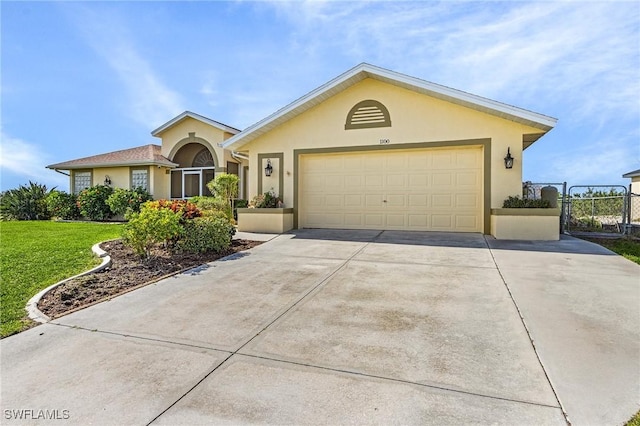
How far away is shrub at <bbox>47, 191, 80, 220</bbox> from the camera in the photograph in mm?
17031

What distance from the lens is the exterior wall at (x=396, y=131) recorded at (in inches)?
381

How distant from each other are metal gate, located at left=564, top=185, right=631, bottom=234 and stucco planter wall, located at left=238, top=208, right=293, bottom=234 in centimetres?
920

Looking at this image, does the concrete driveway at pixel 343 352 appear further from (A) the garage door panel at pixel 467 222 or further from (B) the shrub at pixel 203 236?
(A) the garage door panel at pixel 467 222

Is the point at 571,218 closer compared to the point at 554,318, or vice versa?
the point at 554,318

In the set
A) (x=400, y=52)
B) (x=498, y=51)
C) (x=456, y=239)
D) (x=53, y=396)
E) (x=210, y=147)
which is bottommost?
(x=53, y=396)

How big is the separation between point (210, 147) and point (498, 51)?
13.8m

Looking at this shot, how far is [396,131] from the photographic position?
10609mm

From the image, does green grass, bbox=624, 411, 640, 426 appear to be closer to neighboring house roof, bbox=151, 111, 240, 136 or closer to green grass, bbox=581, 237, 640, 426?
green grass, bbox=581, 237, 640, 426

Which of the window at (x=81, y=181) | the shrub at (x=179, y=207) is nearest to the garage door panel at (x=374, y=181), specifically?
the shrub at (x=179, y=207)

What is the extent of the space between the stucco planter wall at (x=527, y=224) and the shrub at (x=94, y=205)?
1734 cm

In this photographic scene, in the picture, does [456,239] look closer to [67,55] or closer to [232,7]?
[232,7]

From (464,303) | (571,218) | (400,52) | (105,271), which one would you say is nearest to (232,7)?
(400,52)

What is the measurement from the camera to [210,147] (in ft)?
58.5

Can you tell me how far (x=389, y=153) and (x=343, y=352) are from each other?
875cm
